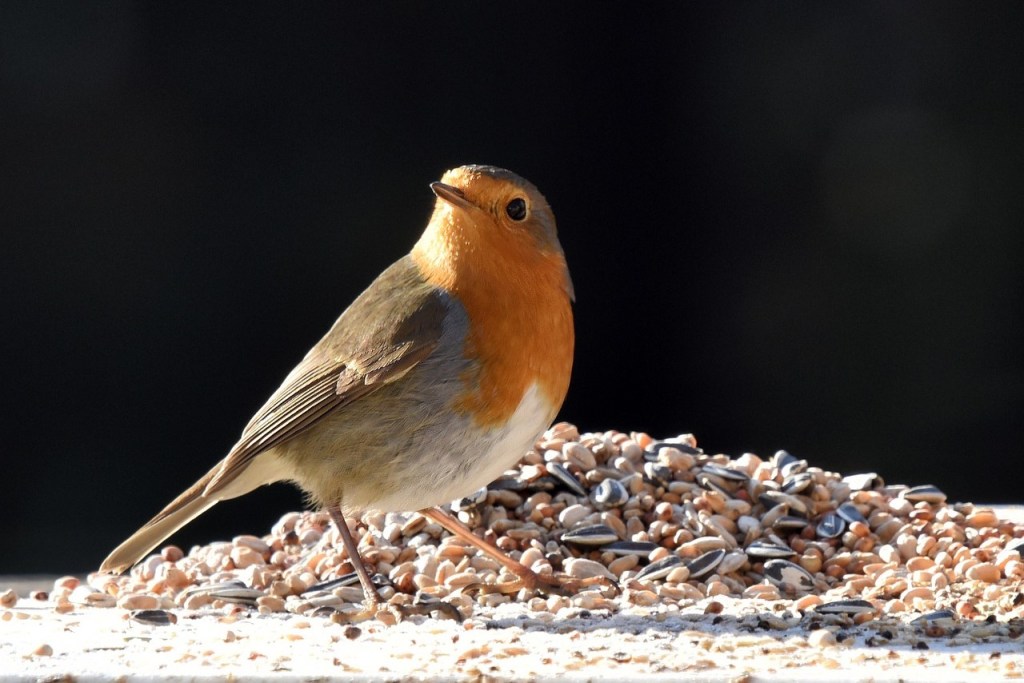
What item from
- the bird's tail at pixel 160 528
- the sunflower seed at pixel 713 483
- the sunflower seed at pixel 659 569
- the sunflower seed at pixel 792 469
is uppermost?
the sunflower seed at pixel 792 469

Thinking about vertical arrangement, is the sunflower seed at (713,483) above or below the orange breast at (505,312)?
above

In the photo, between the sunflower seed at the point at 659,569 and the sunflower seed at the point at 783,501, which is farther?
the sunflower seed at the point at 783,501

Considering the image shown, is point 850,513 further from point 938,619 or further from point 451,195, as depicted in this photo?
point 451,195

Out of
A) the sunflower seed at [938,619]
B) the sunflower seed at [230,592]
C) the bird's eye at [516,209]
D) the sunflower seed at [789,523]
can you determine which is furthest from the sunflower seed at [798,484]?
the sunflower seed at [230,592]

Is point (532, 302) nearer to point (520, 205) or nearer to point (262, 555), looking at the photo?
point (520, 205)

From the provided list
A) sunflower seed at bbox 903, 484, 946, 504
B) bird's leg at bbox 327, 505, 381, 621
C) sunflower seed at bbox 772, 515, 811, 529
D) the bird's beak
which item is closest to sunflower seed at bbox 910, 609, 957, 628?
sunflower seed at bbox 772, 515, 811, 529

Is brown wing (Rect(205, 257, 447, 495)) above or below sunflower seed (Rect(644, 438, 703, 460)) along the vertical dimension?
below

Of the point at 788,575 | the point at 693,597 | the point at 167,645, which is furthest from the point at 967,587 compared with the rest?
the point at 167,645

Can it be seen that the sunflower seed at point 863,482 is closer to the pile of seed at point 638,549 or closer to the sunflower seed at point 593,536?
the pile of seed at point 638,549

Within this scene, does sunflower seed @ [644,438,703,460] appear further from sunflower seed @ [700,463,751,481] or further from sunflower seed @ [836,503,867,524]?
sunflower seed @ [836,503,867,524]

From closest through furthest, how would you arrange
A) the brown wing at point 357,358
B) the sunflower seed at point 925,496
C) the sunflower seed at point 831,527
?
1. the brown wing at point 357,358
2. the sunflower seed at point 831,527
3. the sunflower seed at point 925,496
